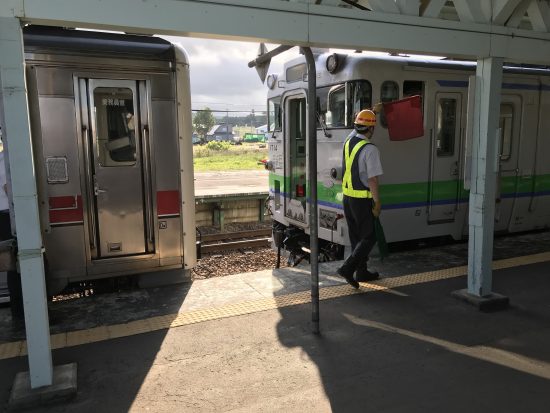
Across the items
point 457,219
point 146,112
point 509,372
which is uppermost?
point 146,112

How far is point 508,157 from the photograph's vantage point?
7344mm

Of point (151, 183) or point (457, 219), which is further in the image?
point (457, 219)

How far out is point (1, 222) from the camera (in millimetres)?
4527

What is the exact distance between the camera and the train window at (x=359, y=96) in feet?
19.6

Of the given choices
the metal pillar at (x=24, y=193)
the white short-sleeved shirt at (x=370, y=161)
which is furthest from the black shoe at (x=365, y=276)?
the metal pillar at (x=24, y=193)

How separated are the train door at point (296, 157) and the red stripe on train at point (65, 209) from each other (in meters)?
3.33

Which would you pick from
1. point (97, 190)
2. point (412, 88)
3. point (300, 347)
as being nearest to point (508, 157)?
point (412, 88)

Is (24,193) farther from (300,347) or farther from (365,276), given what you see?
(365,276)

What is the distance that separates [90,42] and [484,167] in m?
4.11

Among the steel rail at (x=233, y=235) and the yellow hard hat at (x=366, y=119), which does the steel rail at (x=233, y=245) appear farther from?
the yellow hard hat at (x=366, y=119)

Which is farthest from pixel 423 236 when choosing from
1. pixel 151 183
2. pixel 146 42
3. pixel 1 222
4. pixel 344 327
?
pixel 1 222

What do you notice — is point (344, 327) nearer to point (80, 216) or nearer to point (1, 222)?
point (80, 216)

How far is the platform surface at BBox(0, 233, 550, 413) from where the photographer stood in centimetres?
325

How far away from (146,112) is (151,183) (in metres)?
0.77
